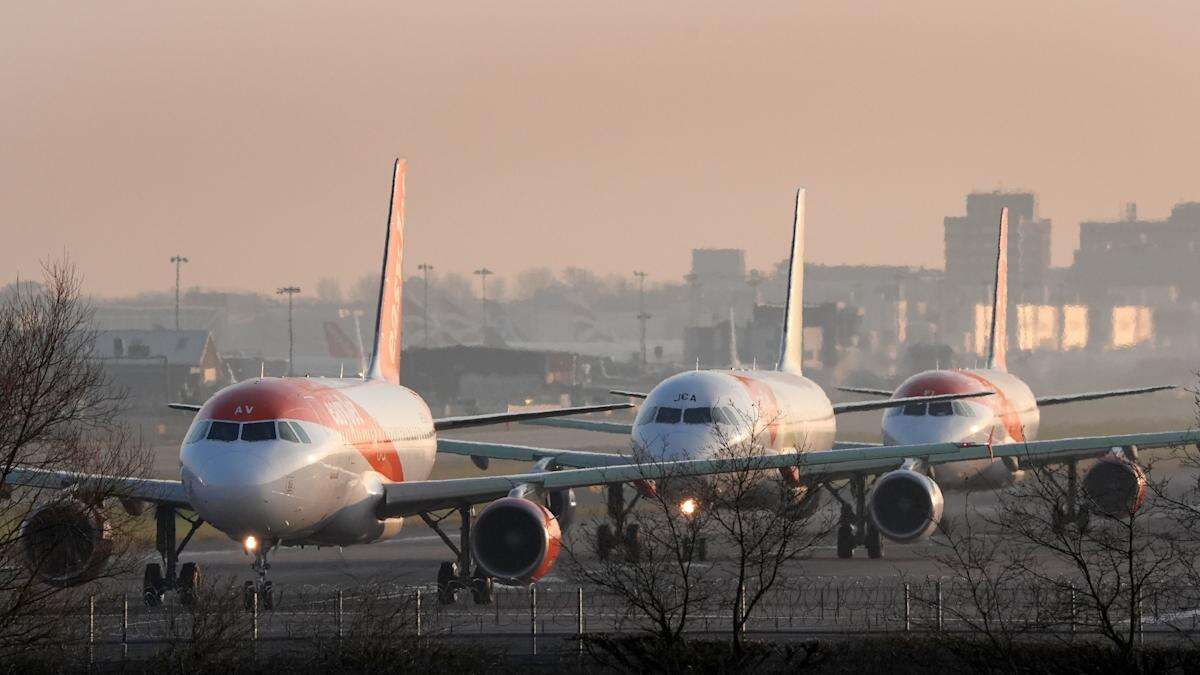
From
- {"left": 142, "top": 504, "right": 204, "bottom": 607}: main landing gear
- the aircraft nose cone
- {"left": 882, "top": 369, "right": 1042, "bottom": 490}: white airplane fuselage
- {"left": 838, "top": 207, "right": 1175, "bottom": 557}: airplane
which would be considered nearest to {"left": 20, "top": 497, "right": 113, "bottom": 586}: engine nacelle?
{"left": 142, "top": 504, "right": 204, "bottom": 607}: main landing gear

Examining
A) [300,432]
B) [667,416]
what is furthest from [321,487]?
[667,416]

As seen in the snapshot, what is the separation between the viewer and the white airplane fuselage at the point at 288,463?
39500 mm

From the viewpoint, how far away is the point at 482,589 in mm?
43219

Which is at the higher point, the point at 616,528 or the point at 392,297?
the point at 392,297

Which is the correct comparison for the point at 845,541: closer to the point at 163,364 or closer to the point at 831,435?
the point at 831,435

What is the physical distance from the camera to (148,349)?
501 ft

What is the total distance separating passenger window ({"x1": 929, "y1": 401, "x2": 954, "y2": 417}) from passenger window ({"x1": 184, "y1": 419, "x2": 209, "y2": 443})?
25.4 metres

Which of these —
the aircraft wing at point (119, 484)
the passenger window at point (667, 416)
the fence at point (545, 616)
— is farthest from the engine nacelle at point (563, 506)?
the aircraft wing at point (119, 484)

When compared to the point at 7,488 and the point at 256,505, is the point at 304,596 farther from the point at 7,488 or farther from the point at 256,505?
the point at 7,488

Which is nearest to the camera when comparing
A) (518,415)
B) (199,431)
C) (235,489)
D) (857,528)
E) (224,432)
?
(235,489)

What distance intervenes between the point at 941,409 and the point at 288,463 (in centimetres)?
2495

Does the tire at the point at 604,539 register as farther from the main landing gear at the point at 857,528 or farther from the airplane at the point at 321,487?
the main landing gear at the point at 857,528

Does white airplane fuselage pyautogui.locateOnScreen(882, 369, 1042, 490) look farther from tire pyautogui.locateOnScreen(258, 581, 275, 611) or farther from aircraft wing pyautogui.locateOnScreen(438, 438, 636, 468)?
tire pyautogui.locateOnScreen(258, 581, 275, 611)

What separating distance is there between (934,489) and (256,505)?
1799cm
